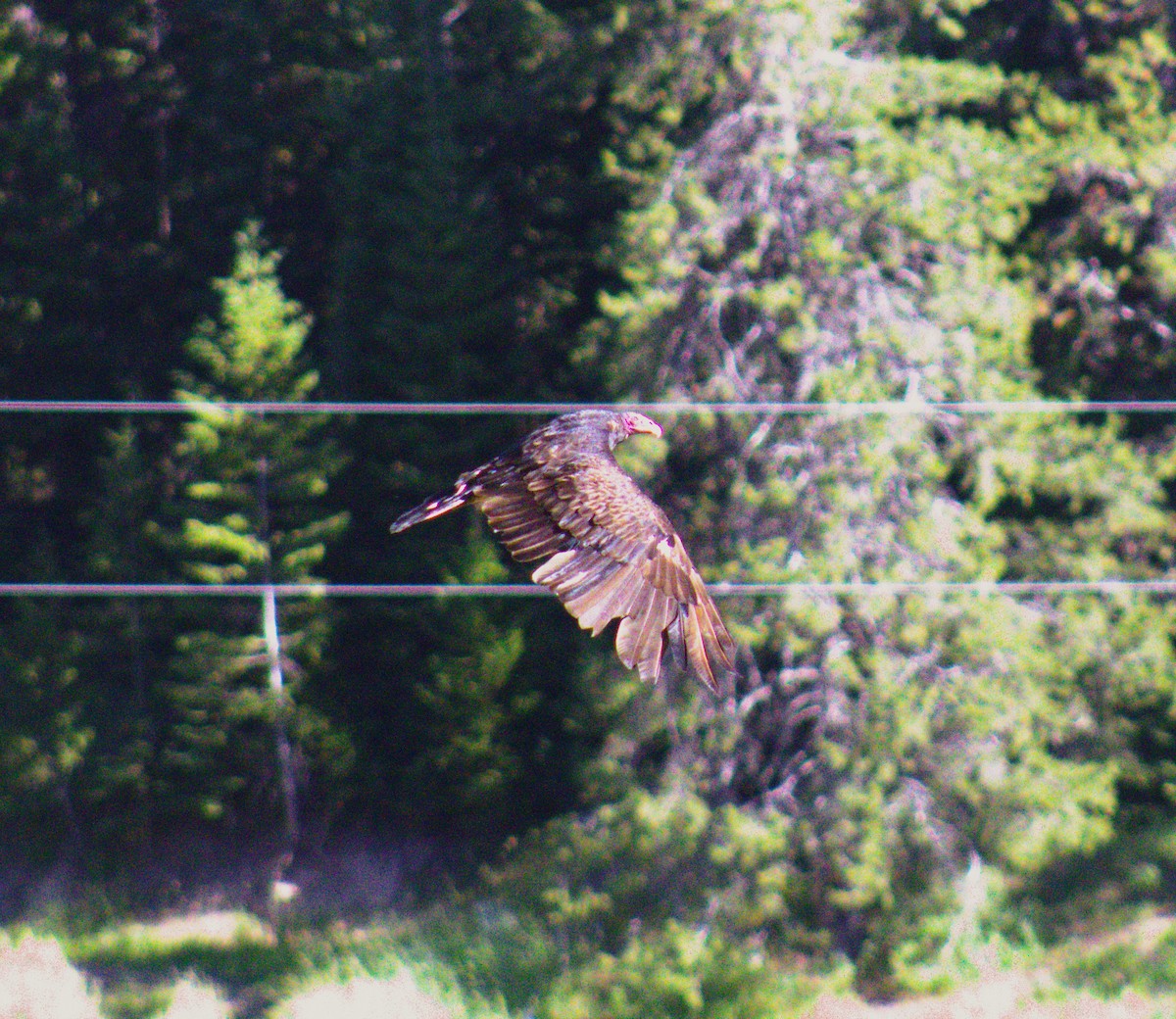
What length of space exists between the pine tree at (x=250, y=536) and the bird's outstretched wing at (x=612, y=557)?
11073mm

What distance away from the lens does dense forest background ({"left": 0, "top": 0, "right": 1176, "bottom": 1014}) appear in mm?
11586

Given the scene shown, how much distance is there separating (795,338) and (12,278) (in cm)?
1096

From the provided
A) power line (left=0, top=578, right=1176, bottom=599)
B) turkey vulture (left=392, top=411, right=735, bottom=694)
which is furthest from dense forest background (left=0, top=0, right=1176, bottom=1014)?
turkey vulture (left=392, top=411, right=735, bottom=694)

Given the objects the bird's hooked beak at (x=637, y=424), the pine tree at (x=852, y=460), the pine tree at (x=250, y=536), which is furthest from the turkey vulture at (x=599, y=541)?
the pine tree at (x=250, y=536)

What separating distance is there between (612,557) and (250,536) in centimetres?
1245

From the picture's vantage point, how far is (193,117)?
793 inches

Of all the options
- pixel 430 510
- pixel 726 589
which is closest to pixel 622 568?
pixel 430 510

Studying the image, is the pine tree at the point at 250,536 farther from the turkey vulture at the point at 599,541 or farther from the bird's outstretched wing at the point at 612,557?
the bird's outstretched wing at the point at 612,557

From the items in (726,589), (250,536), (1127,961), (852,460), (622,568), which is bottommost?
(1127,961)

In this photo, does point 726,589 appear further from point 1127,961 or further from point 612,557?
point 1127,961

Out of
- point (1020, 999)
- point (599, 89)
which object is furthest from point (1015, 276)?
point (1020, 999)

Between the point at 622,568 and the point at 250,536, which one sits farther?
the point at 250,536

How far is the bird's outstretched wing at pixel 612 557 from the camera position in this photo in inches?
176

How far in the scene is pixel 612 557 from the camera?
491 centimetres
